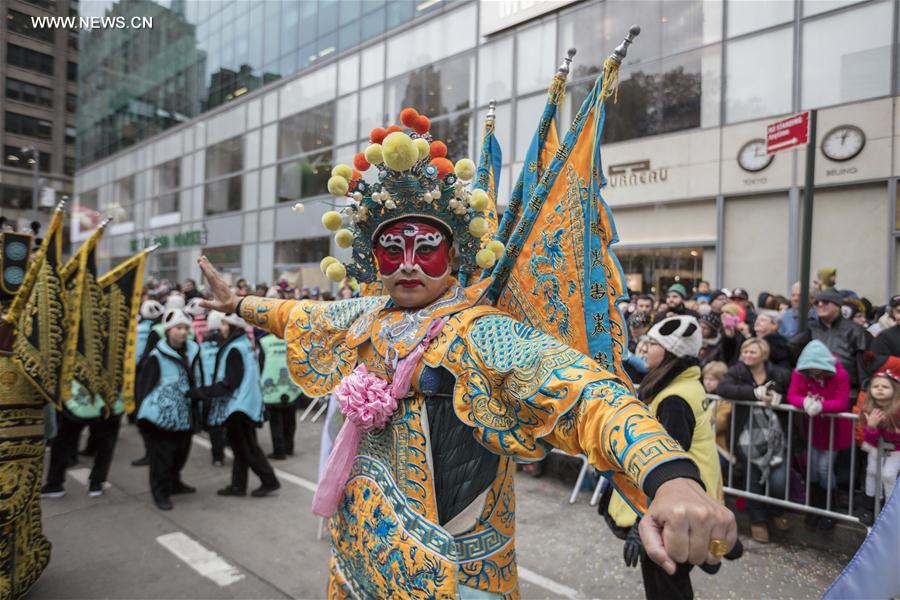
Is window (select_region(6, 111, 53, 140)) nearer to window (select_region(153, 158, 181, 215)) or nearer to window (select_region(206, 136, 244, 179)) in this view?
window (select_region(206, 136, 244, 179))

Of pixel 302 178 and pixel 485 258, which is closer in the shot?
pixel 485 258

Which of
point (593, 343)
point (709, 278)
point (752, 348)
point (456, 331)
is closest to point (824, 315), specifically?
point (752, 348)

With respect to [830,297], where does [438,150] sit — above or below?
above

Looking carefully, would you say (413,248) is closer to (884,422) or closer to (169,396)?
(884,422)

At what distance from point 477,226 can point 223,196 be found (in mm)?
20687

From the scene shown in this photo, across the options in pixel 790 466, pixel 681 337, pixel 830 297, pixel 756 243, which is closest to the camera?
pixel 681 337

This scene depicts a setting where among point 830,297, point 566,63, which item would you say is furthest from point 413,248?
point 830,297

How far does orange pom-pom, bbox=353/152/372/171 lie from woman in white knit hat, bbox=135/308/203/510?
3861 millimetres

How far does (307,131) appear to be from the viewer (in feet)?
58.3

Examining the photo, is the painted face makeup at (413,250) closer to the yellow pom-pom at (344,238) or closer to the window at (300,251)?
the yellow pom-pom at (344,238)

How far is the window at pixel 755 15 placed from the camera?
9.12 metres

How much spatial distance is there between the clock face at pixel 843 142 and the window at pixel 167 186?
2246 cm

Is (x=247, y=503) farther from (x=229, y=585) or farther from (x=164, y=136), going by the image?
(x=164, y=136)

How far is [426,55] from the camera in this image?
47.6ft
